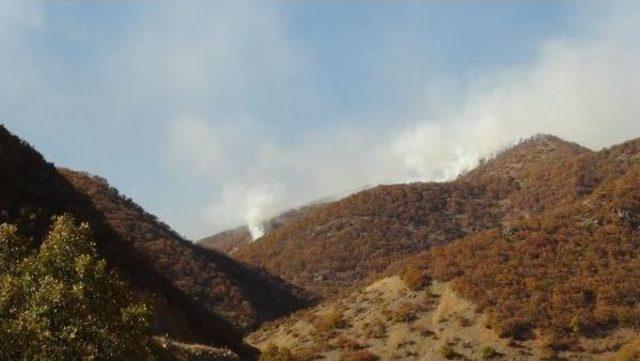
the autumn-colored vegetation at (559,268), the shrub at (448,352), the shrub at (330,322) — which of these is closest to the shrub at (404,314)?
the autumn-colored vegetation at (559,268)

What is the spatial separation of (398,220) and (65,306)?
98.9 meters

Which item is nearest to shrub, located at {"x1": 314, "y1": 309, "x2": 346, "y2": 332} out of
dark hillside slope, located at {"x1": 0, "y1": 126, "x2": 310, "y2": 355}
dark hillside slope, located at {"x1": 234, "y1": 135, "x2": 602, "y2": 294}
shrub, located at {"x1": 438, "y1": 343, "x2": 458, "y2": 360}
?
shrub, located at {"x1": 438, "y1": 343, "x2": 458, "y2": 360}

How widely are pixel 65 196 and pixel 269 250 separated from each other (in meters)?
74.7

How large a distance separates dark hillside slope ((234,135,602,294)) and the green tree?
3044 inches

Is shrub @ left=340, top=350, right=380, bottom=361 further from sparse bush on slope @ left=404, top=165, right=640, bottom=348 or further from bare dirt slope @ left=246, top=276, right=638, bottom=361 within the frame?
sparse bush on slope @ left=404, top=165, right=640, bottom=348

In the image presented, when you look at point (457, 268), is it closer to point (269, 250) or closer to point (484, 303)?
point (484, 303)

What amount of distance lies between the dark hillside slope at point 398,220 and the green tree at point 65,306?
7731 centimetres

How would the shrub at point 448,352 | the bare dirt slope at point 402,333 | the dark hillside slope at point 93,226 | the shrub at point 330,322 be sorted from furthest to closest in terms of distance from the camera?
the shrub at point 330,322 → the shrub at point 448,352 → the bare dirt slope at point 402,333 → the dark hillside slope at point 93,226

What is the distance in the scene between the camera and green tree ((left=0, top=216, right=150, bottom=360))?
34.0 feet

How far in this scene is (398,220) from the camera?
108250 mm

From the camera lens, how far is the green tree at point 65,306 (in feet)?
34.0

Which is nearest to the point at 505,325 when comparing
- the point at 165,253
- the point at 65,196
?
the point at 65,196

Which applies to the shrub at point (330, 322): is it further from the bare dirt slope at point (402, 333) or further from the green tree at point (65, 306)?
the green tree at point (65, 306)

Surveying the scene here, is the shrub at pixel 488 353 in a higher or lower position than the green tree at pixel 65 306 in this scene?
lower
